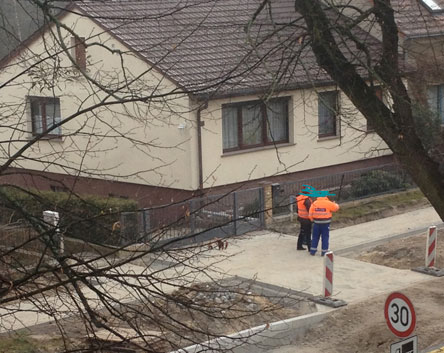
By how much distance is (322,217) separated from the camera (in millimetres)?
17594

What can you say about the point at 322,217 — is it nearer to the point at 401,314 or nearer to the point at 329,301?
the point at 329,301

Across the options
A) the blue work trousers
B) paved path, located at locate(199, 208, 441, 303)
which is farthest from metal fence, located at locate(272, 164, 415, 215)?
the blue work trousers

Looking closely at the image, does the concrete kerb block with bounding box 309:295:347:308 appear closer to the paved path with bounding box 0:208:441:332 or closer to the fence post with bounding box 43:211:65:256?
the paved path with bounding box 0:208:441:332

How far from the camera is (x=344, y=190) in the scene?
22250mm

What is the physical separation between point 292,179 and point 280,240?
12.6ft

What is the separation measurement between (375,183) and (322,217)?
5.70m

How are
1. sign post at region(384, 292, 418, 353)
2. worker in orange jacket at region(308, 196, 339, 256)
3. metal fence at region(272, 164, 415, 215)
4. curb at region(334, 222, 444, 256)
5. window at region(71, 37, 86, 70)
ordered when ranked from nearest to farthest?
window at region(71, 37, 86, 70)
sign post at region(384, 292, 418, 353)
worker in orange jacket at region(308, 196, 339, 256)
curb at region(334, 222, 444, 256)
metal fence at region(272, 164, 415, 215)

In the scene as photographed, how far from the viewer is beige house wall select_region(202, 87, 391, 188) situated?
69.7ft

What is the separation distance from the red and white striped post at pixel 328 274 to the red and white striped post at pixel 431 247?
8.78 ft

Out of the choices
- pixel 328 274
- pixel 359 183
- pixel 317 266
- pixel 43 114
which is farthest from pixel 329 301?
pixel 359 183

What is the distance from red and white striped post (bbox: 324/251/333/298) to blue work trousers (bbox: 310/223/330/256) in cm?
286

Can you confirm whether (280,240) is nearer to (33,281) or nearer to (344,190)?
(344,190)

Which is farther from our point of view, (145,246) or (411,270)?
(411,270)

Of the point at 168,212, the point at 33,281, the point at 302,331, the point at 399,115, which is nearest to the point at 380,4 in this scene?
the point at 399,115
